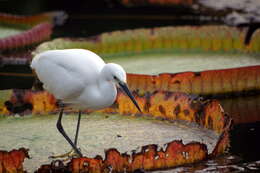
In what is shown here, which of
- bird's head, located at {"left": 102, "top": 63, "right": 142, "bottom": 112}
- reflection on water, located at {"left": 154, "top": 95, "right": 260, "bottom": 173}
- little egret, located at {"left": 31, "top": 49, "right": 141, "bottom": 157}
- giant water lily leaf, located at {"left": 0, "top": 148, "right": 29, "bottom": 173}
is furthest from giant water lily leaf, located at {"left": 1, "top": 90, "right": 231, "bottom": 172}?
bird's head, located at {"left": 102, "top": 63, "right": 142, "bottom": 112}

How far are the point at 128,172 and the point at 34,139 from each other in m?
1.14

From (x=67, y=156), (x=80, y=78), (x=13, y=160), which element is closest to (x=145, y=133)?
(x=67, y=156)

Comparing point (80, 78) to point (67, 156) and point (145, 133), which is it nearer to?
point (67, 156)

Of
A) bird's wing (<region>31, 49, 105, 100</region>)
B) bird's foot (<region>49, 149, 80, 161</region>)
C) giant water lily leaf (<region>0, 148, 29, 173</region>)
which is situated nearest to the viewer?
giant water lily leaf (<region>0, 148, 29, 173</region>)

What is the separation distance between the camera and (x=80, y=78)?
546 cm

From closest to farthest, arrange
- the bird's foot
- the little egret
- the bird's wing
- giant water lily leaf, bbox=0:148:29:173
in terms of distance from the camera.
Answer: giant water lily leaf, bbox=0:148:29:173 → the little egret → the bird's wing → the bird's foot

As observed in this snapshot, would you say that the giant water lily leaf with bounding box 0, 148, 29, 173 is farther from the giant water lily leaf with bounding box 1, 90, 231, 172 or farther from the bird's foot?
the bird's foot

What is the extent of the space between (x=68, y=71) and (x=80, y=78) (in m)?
0.16

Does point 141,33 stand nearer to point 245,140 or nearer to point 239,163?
point 245,140

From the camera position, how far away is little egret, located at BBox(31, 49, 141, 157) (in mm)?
5332

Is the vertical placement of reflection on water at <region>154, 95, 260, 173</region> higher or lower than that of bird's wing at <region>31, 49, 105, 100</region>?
lower

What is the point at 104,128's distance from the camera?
6.32m

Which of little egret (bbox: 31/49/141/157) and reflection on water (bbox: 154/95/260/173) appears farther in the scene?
reflection on water (bbox: 154/95/260/173)

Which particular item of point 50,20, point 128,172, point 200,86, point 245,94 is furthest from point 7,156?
point 50,20
